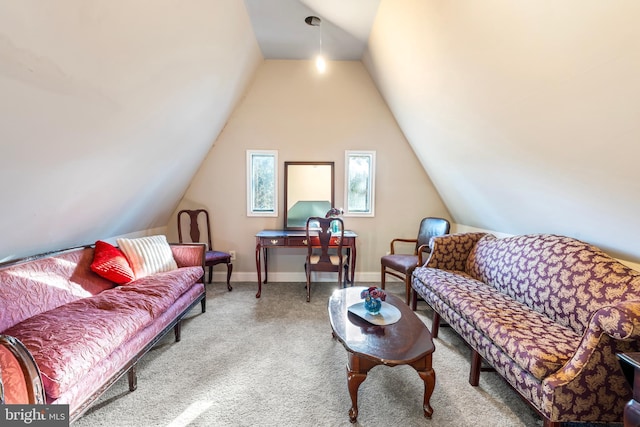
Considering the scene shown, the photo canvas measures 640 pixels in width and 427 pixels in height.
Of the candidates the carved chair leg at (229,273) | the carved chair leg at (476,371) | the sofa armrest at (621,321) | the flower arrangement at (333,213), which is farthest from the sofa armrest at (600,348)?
the carved chair leg at (229,273)

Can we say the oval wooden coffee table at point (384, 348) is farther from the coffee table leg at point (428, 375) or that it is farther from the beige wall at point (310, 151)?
the beige wall at point (310, 151)

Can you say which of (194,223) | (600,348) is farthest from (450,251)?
(194,223)

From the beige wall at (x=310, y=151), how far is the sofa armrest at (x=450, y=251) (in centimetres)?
95

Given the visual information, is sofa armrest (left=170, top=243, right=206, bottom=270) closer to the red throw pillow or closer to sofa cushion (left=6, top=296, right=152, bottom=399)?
the red throw pillow

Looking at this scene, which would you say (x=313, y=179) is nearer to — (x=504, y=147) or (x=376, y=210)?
(x=376, y=210)

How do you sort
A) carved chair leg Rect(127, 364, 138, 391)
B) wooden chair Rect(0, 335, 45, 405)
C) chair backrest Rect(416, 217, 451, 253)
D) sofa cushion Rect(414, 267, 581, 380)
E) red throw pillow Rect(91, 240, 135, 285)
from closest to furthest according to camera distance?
wooden chair Rect(0, 335, 45, 405), sofa cushion Rect(414, 267, 581, 380), carved chair leg Rect(127, 364, 138, 391), red throw pillow Rect(91, 240, 135, 285), chair backrest Rect(416, 217, 451, 253)

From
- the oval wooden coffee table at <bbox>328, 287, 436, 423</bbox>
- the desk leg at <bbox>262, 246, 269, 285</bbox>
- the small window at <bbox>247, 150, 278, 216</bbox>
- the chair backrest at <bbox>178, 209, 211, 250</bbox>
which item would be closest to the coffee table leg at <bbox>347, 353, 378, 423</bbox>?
the oval wooden coffee table at <bbox>328, 287, 436, 423</bbox>

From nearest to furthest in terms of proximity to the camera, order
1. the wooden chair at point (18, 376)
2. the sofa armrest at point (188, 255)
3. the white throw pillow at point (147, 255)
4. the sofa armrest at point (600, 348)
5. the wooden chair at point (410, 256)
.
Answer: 1. the wooden chair at point (18, 376)
2. the sofa armrest at point (600, 348)
3. the white throw pillow at point (147, 255)
4. the sofa armrest at point (188, 255)
5. the wooden chair at point (410, 256)

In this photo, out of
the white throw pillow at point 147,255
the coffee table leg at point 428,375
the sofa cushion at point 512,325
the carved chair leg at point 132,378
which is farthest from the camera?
the white throw pillow at point 147,255

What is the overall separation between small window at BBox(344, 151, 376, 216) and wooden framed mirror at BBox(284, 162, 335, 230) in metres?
0.24

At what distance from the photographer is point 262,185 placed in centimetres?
380

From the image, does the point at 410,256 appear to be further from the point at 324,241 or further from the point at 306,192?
the point at 306,192

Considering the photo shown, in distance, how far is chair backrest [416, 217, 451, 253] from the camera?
10.8 feet

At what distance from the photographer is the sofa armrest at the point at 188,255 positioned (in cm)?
279
